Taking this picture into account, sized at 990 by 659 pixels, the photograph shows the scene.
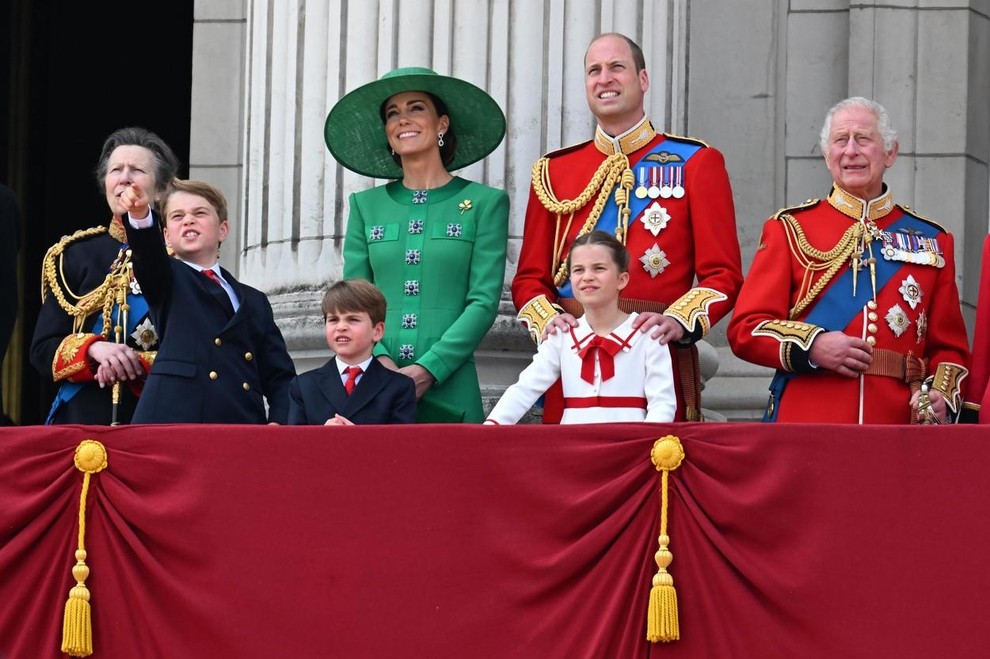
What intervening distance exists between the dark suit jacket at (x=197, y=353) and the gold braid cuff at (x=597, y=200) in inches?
35.8

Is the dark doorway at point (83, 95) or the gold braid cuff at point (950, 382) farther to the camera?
the dark doorway at point (83, 95)

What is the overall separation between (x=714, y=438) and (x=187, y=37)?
330 inches

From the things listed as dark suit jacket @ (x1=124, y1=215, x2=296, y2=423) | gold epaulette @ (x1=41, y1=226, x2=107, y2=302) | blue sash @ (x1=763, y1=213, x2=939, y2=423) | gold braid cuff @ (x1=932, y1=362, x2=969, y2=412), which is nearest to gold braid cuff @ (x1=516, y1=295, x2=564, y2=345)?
blue sash @ (x1=763, y1=213, x2=939, y2=423)

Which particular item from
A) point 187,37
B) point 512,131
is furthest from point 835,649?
point 187,37

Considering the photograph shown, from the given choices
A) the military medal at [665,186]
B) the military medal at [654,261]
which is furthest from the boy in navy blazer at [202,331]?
the military medal at [665,186]

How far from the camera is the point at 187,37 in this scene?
43.0ft

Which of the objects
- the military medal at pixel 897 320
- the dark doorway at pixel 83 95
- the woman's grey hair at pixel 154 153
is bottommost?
the military medal at pixel 897 320

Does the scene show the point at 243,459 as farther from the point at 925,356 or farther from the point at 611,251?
the point at 925,356

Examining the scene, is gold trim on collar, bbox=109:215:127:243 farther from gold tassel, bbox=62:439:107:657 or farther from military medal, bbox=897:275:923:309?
military medal, bbox=897:275:923:309

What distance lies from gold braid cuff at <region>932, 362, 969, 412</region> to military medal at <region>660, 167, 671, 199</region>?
93 cm

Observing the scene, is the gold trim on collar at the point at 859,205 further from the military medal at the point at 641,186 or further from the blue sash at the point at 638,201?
the military medal at the point at 641,186

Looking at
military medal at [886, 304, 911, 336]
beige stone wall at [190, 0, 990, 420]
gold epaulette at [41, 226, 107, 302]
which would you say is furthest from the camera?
beige stone wall at [190, 0, 990, 420]

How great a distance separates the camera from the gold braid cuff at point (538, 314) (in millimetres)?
6156

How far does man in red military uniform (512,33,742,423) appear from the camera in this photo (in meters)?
6.35
